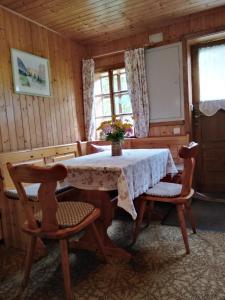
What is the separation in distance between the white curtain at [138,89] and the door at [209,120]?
0.71 meters

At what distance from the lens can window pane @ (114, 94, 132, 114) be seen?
3.94 metres

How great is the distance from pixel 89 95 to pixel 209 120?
185 centimetres

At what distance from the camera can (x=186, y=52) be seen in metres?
3.36

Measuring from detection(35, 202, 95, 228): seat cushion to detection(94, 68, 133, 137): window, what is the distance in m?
2.27

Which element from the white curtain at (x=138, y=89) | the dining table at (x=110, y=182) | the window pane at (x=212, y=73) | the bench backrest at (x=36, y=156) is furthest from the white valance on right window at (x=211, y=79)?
the bench backrest at (x=36, y=156)

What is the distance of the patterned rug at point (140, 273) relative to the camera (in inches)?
62.4

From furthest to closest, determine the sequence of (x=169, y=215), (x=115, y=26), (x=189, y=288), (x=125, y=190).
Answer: (x=115, y=26)
(x=169, y=215)
(x=125, y=190)
(x=189, y=288)

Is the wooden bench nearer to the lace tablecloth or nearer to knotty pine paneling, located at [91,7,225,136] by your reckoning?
the lace tablecloth

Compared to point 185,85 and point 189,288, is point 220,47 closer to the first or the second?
point 185,85

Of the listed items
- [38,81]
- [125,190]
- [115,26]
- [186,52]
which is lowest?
[125,190]

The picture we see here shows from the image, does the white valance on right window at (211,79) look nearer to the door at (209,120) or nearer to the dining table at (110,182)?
the door at (209,120)

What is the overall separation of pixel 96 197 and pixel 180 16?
267 centimetres

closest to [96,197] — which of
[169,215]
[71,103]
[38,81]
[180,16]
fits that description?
[169,215]

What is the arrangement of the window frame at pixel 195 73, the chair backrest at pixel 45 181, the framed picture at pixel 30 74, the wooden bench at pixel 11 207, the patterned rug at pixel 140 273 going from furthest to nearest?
the window frame at pixel 195 73 < the framed picture at pixel 30 74 < the wooden bench at pixel 11 207 < the patterned rug at pixel 140 273 < the chair backrest at pixel 45 181
